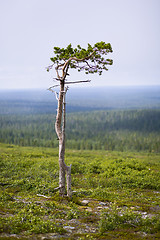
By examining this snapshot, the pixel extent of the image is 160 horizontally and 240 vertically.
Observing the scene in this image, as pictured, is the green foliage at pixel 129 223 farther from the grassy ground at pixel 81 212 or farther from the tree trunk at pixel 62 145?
the tree trunk at pixel 62 145

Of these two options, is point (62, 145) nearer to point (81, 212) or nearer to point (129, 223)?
point (81, 212)

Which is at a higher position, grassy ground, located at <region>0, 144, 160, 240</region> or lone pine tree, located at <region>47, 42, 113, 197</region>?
lone pine tree, located at <region>47, 42, 113, 197</region>

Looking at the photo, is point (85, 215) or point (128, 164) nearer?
point (85, 215)

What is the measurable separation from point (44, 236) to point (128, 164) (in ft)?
71.2

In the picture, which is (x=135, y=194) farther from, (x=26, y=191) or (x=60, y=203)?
(x=26, y=191)

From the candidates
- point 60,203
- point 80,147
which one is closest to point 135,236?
point 60,203

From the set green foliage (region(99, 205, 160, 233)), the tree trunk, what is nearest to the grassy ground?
green foliage (region(99, 205, 160, 233))

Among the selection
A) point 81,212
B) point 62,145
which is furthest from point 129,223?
point 62,145

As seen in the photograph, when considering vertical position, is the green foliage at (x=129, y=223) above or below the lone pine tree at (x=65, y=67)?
below

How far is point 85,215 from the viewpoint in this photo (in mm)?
11664

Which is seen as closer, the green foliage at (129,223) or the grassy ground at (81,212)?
the grassy ground at (81,212)

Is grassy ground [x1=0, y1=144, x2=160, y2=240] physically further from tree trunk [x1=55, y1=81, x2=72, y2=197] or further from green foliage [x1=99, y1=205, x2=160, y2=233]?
tree trunk [x1=55, y1=81, x2=72, y2=197]

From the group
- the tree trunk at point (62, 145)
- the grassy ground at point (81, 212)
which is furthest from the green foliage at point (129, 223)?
the tree trunk at point (62, 145)

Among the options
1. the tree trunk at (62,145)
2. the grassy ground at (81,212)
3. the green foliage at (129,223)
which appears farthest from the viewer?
the tree trunk at (62,145)
